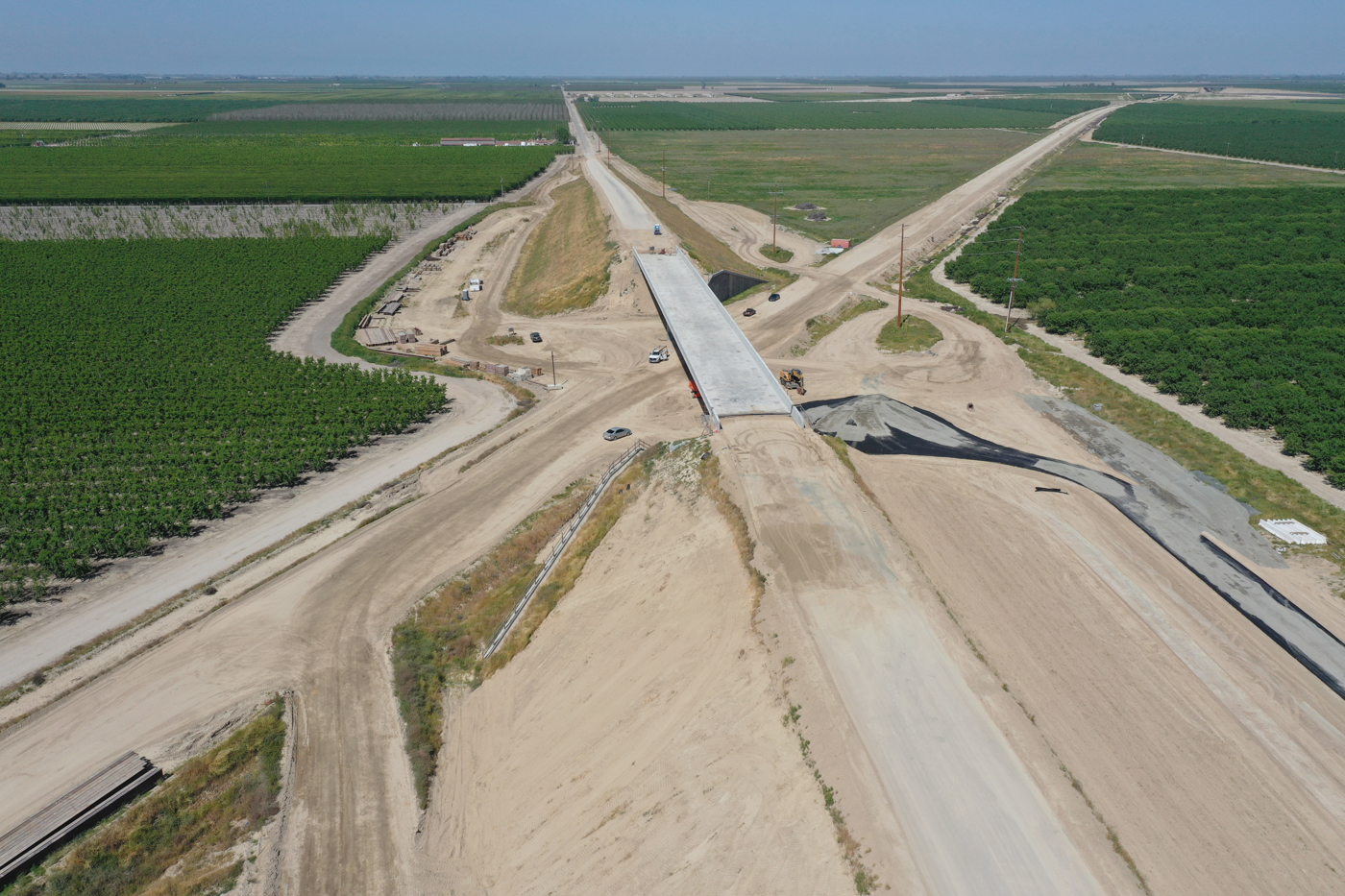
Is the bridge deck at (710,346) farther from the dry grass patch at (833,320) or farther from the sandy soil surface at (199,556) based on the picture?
the sandy soil surface at (199,556)

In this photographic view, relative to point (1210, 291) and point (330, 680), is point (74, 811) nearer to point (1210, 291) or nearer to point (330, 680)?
point (330, 680)

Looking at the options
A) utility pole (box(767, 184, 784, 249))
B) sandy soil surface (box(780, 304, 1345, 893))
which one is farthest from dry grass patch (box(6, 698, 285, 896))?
utility pole (box(767, 184, 784, 249))

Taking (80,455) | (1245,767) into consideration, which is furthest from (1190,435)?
(80,455)

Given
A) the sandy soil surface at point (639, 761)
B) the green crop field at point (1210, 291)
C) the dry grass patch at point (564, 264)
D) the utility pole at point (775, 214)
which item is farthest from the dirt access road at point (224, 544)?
the utility pole at point (775, 214)

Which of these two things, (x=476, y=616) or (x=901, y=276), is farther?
(x=901, y=276)

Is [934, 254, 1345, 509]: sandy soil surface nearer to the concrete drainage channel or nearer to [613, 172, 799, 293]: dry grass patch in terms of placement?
the concrete drainage channel

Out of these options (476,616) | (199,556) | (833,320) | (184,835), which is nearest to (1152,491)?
(833,320)
